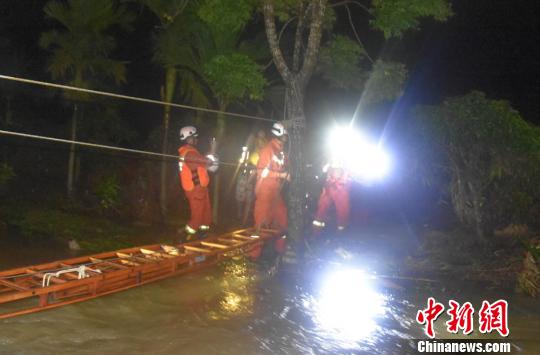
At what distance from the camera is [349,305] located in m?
6.39

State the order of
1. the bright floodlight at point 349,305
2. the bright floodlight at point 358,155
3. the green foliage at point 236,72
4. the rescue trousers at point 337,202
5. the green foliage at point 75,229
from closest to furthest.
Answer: the bright floodlight at point 349,305, the green foliage at point 236,72, the green foliage at point 75,229, the rescue trousers at point 337,202, the bright floodlight at point 358,155

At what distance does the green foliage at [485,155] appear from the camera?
8633 mm

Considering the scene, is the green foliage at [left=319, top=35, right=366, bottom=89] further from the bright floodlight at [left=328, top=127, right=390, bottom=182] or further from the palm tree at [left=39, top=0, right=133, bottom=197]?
the palm tree at [left=39, top=0, right=133, bottom=197]

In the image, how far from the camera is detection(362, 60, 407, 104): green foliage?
8891 mm

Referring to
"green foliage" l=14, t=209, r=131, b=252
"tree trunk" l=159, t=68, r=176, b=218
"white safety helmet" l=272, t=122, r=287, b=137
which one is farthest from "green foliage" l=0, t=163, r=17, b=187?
"white safety helmet" l=272, t=122, r=287, b=137

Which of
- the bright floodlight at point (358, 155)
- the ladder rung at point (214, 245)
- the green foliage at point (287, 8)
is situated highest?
the green foliage at point (287, 8)

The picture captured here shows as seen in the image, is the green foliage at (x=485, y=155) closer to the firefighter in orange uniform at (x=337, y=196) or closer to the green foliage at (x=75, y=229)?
the firefighter in orange uniform at (x=337, y=196)

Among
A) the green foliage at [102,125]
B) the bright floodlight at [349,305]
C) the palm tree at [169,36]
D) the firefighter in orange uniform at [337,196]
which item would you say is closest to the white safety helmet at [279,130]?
the firefighter in orange uniform at [337,196]

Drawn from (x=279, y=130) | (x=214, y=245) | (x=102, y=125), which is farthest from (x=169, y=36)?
(x=214, y=245)

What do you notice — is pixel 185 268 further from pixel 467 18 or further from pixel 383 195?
pixel 467 18

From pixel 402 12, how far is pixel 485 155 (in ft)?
9.23

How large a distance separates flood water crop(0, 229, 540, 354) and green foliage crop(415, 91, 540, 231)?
229 centimetres

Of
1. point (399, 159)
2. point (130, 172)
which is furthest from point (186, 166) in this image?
point (130, 172)

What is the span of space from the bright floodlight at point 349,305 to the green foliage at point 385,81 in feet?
10.5
